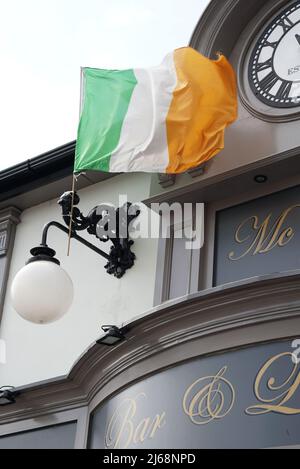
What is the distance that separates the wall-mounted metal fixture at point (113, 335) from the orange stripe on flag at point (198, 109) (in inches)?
65.1

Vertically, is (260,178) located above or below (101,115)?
below

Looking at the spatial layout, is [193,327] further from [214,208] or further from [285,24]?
[285,24]

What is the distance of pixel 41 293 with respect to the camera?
302 inches

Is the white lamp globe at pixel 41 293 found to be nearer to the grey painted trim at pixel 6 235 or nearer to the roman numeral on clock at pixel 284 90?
the roman numeral on clock at pixel 284 90

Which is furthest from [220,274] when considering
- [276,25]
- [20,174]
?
[20,174]

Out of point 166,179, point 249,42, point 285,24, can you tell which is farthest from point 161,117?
point 285,24

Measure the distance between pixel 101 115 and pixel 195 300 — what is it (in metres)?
2.73

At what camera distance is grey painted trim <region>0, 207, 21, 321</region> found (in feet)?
36.4

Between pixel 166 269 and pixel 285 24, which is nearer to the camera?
pixel 166 269

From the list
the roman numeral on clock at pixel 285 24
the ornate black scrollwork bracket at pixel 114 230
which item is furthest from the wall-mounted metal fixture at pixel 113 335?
the roman numeral on clock at pixel 285 24

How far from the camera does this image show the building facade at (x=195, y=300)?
717cm

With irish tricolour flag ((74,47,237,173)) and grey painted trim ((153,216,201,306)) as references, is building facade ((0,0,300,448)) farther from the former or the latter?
irish tricolour flag ((74,47,237,173))

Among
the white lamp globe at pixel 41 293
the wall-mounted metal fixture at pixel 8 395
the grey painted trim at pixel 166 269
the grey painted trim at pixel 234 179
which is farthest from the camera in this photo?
the wall-mounted metal fixture at pixel 8 395

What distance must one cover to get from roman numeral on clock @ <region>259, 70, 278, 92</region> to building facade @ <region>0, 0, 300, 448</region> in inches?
0.6
